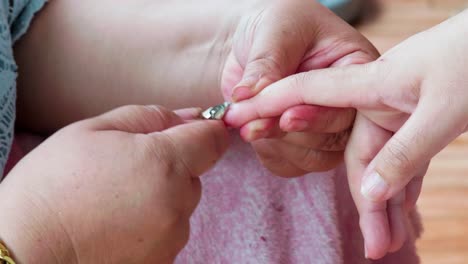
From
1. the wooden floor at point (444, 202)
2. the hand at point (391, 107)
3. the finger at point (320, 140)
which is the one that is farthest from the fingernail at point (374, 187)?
the wooden floor at point (444, 202)

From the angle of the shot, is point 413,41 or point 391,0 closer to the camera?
point 413,41

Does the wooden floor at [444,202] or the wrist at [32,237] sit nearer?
the wrist at [32,237]

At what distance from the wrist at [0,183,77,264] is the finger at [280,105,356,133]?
0.69 feet

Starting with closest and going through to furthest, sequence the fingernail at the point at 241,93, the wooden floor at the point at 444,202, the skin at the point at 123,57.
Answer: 1. the fingernail at the point at 241,93
2. the skin at the point at 123,57
3. the wooden floor at the point at 444,202

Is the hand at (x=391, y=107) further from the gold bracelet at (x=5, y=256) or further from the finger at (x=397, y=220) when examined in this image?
the gold bracelet at (x=5, y=256)

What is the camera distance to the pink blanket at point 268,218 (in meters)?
0.60

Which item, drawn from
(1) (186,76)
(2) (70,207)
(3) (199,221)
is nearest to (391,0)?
(1) (186,76)

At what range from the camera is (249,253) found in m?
0.60

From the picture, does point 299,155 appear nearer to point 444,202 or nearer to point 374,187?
point 374,187

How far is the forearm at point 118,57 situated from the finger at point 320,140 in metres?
0.11

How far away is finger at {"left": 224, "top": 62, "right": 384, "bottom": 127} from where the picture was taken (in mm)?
513

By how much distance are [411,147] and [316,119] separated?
0.34 ft

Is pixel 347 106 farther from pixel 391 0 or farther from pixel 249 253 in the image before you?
pixel 391 0

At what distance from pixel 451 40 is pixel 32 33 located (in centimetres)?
44
